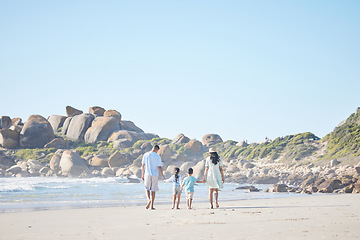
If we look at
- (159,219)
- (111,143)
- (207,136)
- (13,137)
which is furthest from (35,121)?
(159,219)

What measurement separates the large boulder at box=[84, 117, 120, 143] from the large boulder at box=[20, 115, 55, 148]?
268 inches

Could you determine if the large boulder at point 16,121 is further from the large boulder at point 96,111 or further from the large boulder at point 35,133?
the large boulder at point 96,111

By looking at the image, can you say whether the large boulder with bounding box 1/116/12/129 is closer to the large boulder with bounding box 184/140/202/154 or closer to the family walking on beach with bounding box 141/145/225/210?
the large boulder with bounding box 184/140/202/154

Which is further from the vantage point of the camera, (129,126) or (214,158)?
(129,126)

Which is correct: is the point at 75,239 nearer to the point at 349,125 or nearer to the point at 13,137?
the point at 349,125

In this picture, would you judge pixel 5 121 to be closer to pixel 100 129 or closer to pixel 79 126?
pixel 79 126

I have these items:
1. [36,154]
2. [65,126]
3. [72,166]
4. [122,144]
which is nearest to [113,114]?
[65,126]

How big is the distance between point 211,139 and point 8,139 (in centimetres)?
3491

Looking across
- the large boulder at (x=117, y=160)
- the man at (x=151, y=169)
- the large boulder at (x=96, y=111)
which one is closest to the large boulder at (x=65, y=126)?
the large boulder at (x=96, y=111)

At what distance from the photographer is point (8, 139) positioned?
67.2 metres

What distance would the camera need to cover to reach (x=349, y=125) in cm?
4841

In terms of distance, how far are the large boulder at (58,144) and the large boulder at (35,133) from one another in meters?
1.59

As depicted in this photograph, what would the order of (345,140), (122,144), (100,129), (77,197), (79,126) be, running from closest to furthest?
(77,197) < (345,140) < (122,144) < (100,129) < (79,126)

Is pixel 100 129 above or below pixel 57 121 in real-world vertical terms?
below
